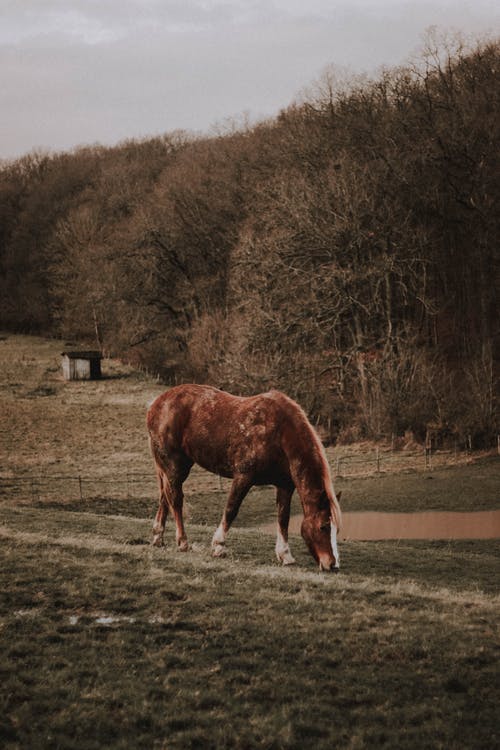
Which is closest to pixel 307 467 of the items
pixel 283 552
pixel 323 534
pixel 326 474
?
pixel 326 474

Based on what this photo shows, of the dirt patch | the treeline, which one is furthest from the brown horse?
the treeline

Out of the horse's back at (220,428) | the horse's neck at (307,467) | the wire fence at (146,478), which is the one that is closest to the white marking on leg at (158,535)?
the horse's back at (220,428)

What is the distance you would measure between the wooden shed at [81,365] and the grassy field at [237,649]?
50268mm

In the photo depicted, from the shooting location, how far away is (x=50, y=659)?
8961mm

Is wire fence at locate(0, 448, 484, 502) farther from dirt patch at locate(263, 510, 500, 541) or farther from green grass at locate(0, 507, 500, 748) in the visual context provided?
green grass at locate(0, 507, 500, 748)

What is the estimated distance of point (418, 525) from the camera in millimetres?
25531

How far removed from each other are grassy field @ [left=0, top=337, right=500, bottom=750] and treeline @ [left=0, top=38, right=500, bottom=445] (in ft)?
90.6

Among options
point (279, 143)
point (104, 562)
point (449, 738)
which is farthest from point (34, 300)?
point (449, 738)

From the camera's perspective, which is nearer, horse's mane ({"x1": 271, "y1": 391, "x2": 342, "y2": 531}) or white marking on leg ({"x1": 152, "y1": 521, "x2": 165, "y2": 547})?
horse's mane ({"x1": 271, "y1": 391, "x2": 342, "y2": 531})

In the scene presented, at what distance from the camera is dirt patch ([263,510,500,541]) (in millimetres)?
24047

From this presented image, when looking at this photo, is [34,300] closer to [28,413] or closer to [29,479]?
[28,413]

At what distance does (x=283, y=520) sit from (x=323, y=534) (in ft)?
4.06

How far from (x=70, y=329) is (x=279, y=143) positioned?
36.7 metres

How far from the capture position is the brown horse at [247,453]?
12102 millimetres
